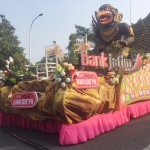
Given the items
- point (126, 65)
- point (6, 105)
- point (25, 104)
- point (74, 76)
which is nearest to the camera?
point (74, 76)

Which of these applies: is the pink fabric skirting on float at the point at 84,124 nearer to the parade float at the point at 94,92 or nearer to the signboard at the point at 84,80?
the parade float at the point at 94,92

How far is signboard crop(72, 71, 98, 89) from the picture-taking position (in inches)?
202

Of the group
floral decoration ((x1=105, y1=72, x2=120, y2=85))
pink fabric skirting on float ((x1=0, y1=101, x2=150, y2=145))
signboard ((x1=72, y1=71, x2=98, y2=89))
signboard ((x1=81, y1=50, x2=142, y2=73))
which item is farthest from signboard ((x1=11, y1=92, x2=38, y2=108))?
floral decoration ((x1=105, y1=72, x2=120, y2=85))

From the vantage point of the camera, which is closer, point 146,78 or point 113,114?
point 113,114

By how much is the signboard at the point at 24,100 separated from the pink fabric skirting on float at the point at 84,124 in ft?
2.94

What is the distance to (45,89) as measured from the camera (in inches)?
233

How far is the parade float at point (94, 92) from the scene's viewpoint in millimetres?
5123

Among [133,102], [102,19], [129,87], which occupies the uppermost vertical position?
[102,19]

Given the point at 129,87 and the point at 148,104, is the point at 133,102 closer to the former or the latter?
the point at 129,87

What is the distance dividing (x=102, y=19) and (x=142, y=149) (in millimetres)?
5190

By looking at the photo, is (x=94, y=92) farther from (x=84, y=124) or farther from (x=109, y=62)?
(x=109, y=62)

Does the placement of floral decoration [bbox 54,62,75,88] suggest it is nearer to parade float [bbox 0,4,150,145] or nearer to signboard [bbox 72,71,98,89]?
parade float [bbox 0,4,150,145]

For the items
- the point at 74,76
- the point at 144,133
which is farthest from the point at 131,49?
the point at 74,76

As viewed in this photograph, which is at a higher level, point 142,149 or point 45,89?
point 45,89
